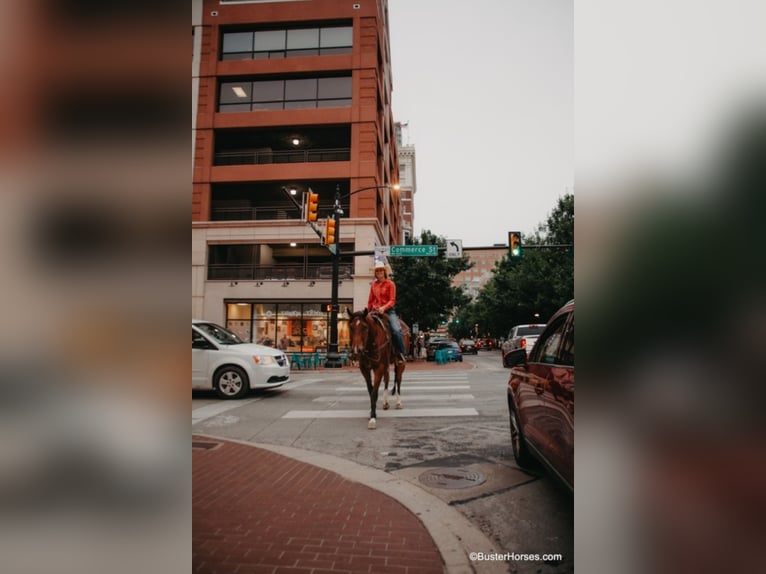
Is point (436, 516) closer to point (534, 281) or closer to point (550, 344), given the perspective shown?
point (550, 344)

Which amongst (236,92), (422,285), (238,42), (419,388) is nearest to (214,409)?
(419,388)

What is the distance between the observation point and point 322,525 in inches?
132

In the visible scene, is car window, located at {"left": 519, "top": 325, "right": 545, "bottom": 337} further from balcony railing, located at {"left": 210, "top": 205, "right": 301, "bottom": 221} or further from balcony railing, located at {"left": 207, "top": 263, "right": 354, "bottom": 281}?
balcony railing, located at {"left": 210, "top": 205, "right": 301, "bottom": 221}

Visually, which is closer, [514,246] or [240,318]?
[514,246]

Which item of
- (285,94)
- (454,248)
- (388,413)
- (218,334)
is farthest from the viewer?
(285,94)

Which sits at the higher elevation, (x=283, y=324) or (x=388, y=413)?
(x=283, y=324)

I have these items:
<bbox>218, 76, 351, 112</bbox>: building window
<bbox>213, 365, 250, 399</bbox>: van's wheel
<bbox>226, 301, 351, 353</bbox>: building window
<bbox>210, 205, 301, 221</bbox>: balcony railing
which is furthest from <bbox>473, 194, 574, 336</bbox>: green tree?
<bbox>213, 365, 250, 399</bbox>: van's wheel

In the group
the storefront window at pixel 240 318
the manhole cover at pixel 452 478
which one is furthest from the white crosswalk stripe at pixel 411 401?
the storefront window at pixel 240 318

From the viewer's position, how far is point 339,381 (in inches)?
551

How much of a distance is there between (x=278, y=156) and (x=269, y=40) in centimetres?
764

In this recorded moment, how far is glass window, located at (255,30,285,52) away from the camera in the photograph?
28750 millimetres

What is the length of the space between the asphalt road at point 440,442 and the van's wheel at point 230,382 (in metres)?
0.32
